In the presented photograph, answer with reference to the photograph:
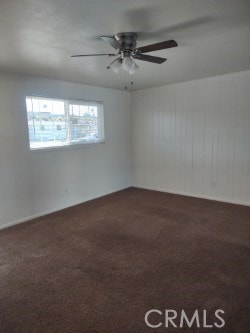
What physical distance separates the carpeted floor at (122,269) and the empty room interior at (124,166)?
0.05 feet

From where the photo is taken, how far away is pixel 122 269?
2430 mm

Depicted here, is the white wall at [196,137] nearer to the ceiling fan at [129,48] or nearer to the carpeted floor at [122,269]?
the carpeted floor at [122,269]

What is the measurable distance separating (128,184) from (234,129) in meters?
2.71

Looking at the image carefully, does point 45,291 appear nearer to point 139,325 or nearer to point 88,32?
point 139,325

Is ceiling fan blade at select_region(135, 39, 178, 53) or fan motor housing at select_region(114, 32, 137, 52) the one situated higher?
fan motor housing at select_region(114, 32, 137, 52)

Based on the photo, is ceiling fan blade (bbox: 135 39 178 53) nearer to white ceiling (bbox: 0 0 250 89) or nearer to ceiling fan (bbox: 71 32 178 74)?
ceiling fan (bbox: 71 32 178 74)

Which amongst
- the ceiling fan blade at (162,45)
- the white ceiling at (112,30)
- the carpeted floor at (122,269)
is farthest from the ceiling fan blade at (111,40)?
the carpeted floor at (122,269)

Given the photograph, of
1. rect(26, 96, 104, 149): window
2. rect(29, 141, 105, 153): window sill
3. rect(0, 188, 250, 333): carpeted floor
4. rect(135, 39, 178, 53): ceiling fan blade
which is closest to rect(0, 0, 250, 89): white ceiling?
rect(135, 39, 178, 53): ceiling fan blade

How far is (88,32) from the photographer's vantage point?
2.12 meters

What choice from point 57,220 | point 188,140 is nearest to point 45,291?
point 57,220

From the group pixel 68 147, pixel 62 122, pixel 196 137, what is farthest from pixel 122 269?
pixel 196 137

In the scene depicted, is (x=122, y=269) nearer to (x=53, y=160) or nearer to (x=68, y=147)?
(x=53, y=160)

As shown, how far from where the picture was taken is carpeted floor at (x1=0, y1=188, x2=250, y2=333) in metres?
1.83

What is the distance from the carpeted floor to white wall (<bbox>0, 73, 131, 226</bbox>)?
15.8 inches
